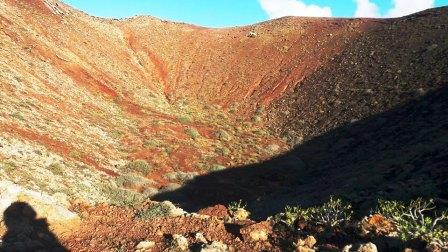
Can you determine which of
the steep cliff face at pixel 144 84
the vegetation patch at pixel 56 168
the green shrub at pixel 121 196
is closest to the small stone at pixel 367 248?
the green shrub at pixel 121 196

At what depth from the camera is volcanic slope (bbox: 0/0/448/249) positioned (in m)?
22.5

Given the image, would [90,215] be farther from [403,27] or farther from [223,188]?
[403,27]

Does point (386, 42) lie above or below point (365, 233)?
above

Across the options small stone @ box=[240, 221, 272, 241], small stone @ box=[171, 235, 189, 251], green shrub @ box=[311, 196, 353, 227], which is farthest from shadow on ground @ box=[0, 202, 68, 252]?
green shrub @ box=[311, 196, 353, 227]

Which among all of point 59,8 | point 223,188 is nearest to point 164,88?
point 59,8

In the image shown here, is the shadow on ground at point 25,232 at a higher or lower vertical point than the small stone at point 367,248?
lower

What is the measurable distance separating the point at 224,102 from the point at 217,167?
1858 cm

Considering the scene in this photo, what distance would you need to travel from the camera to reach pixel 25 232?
13.3 metres

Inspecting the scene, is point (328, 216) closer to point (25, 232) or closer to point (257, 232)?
point (257, 232)

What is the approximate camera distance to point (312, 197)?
23078 millimetres

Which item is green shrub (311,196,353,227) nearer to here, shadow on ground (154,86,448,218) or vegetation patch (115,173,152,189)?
shadow on ground (154,86,448,218)

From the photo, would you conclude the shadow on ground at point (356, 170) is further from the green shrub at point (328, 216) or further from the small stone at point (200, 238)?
the small stone at point (200, 238)

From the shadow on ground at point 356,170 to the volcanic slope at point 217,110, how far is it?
138 millimetres

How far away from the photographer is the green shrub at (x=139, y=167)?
2673cm
